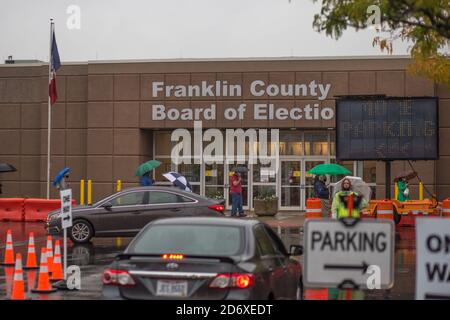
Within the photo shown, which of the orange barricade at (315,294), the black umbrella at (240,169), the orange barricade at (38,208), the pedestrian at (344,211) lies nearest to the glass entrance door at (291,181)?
the black umbrella at (240,169)

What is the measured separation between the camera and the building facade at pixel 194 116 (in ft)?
105

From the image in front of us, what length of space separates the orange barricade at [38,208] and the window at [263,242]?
19261mm

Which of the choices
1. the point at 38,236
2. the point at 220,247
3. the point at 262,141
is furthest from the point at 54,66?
the point at 220,247

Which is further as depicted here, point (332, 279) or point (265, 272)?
point (265, 272)

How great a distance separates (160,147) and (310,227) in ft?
89.9

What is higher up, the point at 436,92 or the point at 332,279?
the point at 436,92

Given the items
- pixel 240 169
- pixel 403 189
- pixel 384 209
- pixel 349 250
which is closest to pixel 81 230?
pixel 384 209

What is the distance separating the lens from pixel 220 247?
29.7ft

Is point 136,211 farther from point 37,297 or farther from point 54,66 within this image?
point 54,66

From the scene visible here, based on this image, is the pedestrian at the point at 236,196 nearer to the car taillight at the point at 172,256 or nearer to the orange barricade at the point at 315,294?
the orange barricade at the point at 315,294

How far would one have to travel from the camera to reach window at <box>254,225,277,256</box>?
377 inches

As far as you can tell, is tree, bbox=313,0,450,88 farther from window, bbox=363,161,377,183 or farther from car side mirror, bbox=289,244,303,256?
window, bbox=363,161,377,183

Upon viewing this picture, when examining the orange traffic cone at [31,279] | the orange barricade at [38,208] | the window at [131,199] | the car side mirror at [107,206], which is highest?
the window at [131,199]

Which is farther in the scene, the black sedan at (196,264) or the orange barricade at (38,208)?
the orange barricade at (38,208)
